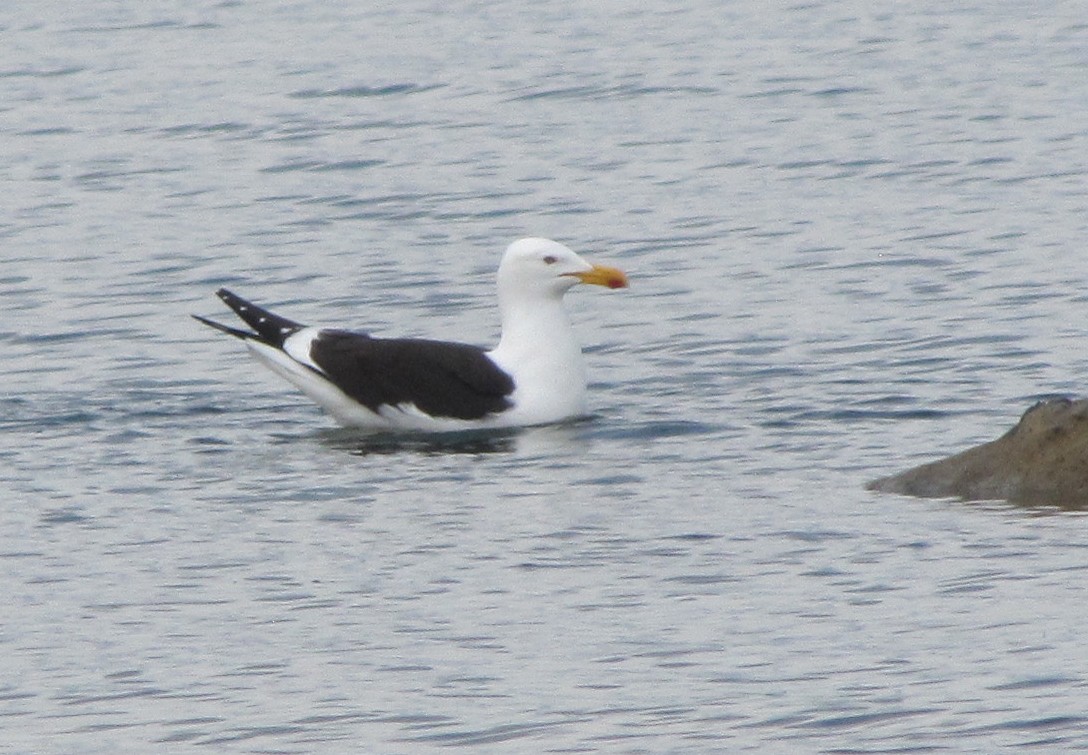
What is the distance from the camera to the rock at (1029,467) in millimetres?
10523

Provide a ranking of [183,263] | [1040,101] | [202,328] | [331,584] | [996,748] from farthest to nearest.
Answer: [1040,101] < [183,263] < [202,328] < [331,584] < [996,748]

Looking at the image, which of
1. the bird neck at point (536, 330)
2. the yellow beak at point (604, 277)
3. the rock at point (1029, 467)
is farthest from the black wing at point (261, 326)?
the rock at point (1029, 467)

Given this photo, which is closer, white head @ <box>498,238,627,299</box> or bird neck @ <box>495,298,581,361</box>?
bird neck @ <box>495,298,581,361</box>

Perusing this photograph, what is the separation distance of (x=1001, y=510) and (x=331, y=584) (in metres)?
2.77

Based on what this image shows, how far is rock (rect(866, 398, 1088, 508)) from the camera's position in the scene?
10.5 meters

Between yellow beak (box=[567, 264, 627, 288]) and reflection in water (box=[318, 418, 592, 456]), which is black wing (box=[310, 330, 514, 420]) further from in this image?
yellow beak (box=[567, 264, 627, 288])

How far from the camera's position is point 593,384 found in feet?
46.2

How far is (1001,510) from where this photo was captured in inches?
411

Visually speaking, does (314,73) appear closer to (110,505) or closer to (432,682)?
(110,505)

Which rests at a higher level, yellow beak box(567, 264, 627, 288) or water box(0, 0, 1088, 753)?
yellow beak box(567, 264, 627, 288)

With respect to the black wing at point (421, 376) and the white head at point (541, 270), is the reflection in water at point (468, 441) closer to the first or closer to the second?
the black wing at point (421, 376)

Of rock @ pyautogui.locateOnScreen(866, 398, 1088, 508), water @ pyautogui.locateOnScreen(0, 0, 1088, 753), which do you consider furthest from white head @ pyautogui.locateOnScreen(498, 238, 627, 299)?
rock @ pyautogui.locateOnScreen(866, 398, 1088, 508)

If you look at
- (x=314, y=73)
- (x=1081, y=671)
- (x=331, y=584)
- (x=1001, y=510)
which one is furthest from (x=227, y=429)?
(x=314, y=73)

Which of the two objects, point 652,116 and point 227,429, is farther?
point 652,116
